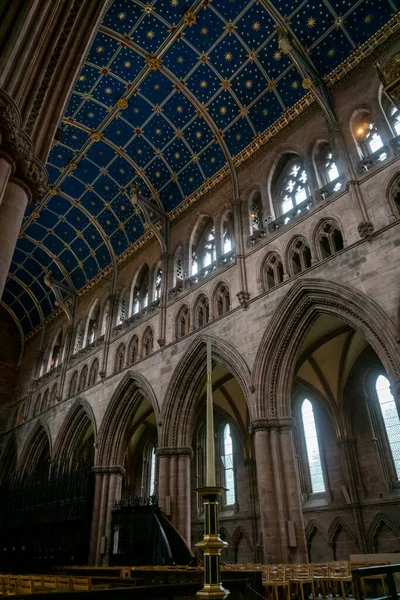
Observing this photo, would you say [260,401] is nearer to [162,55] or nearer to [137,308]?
[137,308]

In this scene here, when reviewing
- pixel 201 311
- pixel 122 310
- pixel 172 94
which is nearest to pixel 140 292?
pixel 122 310

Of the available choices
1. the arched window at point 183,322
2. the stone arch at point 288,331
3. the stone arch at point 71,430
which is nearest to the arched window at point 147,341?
the arched window at point 183,322

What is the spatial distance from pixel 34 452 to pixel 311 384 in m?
14.8

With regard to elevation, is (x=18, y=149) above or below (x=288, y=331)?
below

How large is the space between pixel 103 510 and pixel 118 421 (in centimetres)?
307

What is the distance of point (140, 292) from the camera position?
19.2 m

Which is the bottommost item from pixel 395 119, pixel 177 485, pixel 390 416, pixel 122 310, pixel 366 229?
pixel 177 485

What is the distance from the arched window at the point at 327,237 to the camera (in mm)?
11336

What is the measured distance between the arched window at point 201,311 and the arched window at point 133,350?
3464 millimetres

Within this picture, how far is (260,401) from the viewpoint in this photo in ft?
35.9

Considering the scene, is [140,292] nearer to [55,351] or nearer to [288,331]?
[55,351]

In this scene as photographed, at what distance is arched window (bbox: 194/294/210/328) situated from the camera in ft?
47.6

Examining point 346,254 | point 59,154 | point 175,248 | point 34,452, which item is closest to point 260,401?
point 346,254

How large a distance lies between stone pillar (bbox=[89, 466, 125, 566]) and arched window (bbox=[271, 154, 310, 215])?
1121cm
